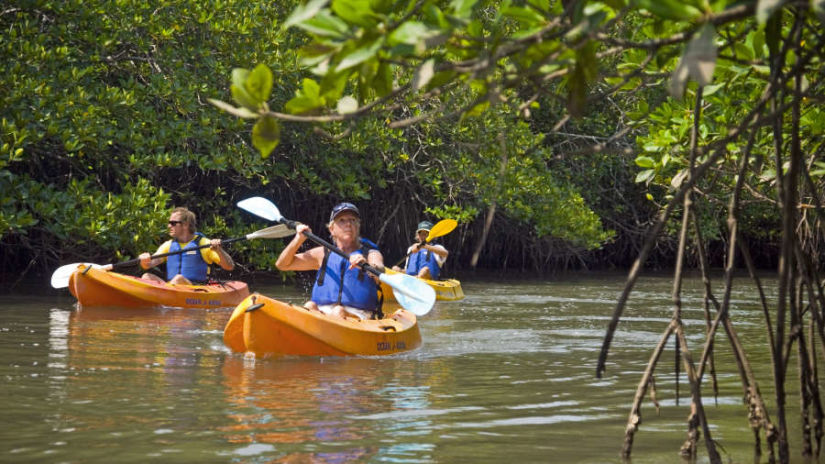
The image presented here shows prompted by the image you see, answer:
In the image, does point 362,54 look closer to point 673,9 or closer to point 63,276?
point 673,9

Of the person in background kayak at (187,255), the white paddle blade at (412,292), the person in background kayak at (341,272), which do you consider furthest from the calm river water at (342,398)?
the person in background kayak at (187,255)

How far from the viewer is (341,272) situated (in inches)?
293

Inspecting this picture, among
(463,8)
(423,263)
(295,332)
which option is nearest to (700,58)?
(463,8)

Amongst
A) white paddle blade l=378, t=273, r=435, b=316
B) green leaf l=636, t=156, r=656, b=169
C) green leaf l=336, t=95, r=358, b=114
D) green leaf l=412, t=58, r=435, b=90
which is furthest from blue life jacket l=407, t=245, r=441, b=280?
green leaf l=412, t=58, r=435, b=90

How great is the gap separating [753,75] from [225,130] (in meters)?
Answer: 10.2

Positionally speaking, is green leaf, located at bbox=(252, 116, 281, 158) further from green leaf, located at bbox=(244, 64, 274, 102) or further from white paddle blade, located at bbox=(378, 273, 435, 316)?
white paddle blade, located at bbox=(378, 273, 435, 316)

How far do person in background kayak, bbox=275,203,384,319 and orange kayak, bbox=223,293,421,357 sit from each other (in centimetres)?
38

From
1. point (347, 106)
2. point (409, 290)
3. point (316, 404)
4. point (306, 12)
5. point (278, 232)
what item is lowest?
point (316, 404)

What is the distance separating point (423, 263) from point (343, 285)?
645cm

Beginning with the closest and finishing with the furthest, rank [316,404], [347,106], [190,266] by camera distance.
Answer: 1. [347,106]
2. [316,404]
3. [190,266]

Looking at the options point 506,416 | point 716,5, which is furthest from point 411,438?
point 716,5

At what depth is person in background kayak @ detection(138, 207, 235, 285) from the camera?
10.4 m

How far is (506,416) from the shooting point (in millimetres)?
4988

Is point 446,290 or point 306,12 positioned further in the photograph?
point 446,290
